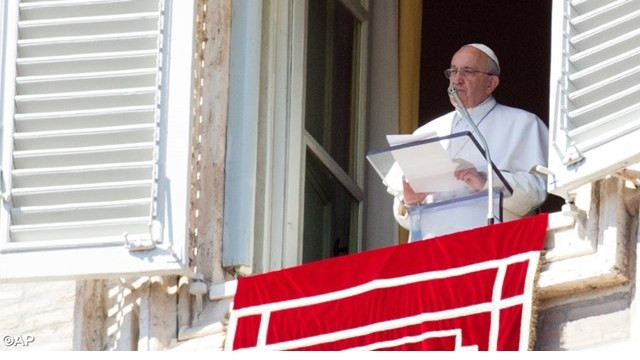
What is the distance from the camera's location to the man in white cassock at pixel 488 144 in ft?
29.5

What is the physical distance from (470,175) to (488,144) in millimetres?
624

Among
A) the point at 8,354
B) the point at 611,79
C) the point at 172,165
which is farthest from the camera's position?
the point at 172,165

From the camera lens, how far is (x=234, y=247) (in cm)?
920

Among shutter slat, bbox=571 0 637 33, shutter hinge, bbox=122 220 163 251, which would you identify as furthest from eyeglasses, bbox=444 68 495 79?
shutter hinge, bbox=122 220 163 251

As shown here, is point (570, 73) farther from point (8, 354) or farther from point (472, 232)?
point (8, 354)

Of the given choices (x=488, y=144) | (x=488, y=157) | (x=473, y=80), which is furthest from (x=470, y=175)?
(x=473, y=80)

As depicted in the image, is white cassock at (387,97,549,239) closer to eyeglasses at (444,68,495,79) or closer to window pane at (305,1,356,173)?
eyeglasses at (444,68,495,79)

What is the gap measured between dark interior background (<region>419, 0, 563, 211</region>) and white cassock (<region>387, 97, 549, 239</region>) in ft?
7.70

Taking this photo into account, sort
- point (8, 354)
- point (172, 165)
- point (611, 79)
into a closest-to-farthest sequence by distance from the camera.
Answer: point (8, 354) → point (611, 79) → point (172, 165)

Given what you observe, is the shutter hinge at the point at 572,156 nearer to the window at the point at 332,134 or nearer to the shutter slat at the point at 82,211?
the shutter slat at the point at 82,211

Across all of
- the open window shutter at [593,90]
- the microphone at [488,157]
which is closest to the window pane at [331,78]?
the microphone at [488,157]

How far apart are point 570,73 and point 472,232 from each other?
54 centimetres

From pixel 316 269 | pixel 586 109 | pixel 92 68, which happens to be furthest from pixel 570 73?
pixel 92 68

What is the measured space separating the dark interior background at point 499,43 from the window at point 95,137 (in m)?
3.16
